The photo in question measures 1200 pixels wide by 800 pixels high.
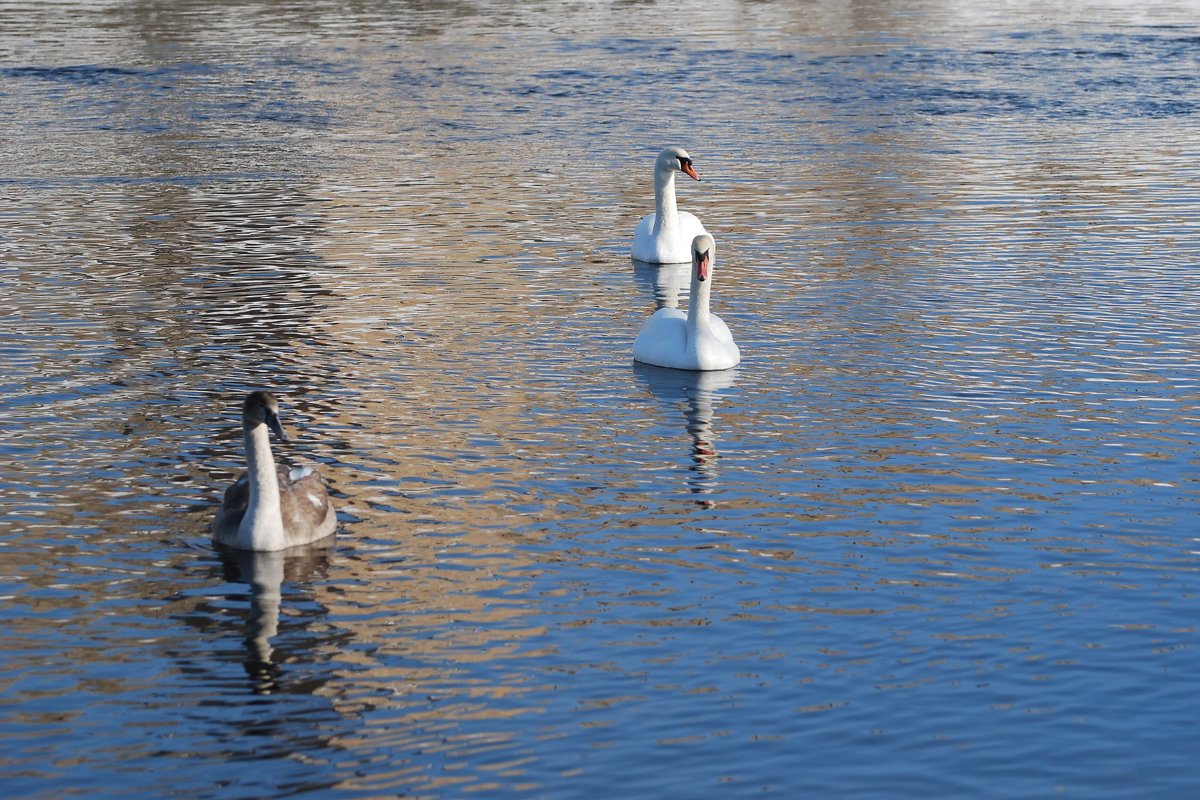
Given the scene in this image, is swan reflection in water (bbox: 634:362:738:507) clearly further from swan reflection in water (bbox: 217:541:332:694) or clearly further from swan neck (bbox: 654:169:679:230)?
swan neck (bbox: 654:169:679:230)

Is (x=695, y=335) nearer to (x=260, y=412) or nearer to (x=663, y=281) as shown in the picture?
(x=663, y=281)

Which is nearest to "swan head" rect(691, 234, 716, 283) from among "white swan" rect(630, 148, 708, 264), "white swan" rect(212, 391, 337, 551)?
"white swan" rect(630, 148, 708, 264)

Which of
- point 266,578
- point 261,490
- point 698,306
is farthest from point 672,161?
point 266,578

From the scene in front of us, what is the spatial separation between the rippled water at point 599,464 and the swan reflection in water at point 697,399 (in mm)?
78

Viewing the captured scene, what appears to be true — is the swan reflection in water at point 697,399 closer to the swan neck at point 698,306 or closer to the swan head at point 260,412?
the swan neck at point 698,306

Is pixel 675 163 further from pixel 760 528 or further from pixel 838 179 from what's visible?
pixel 760 528

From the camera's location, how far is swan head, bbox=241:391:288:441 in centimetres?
1369

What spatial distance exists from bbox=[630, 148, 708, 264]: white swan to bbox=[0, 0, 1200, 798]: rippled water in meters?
0.51

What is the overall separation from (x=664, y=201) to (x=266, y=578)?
13711 millimetres

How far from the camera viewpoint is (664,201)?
26.0 meters

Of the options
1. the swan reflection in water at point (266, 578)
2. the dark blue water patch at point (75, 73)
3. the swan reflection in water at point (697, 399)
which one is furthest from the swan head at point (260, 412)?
the dark blue water patch at point (75, 73)

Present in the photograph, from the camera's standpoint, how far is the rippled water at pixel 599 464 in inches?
427

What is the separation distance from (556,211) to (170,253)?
6.17 m

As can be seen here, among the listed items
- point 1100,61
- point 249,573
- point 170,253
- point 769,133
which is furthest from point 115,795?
point 1100,61
